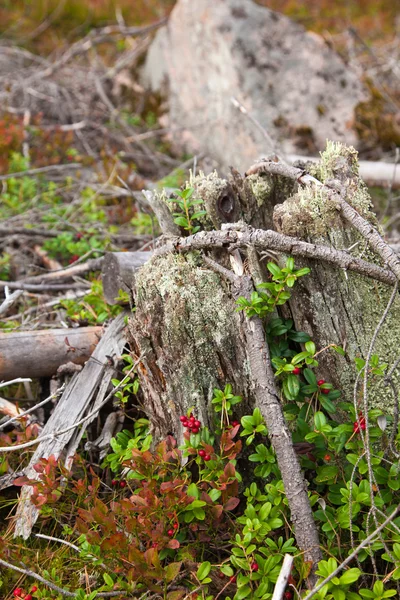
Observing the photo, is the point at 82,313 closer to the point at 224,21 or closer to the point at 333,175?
the point at 333,175

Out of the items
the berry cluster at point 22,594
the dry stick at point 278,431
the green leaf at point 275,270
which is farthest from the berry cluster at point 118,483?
the green leaf at point 275,270

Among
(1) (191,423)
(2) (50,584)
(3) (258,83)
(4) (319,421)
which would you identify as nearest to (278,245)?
(4) (319,421)

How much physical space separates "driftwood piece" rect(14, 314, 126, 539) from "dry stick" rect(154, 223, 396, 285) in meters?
0.86

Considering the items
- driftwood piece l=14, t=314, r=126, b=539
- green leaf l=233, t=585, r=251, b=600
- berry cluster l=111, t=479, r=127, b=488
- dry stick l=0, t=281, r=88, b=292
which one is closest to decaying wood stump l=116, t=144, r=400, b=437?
berry cluster l=111, t=479, r=127, b=488

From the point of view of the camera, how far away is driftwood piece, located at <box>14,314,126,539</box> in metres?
3.25

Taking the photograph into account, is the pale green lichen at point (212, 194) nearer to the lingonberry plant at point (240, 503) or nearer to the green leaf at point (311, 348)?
the lingonberry plant at point (240, 503)

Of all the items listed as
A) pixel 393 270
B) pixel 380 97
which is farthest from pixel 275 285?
pixel 380 97

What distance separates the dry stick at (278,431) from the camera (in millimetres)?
2445

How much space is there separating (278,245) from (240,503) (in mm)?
1321

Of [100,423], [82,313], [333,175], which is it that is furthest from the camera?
[82,313]

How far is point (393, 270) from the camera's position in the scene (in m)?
2.71

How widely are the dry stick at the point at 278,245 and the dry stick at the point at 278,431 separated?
17cm

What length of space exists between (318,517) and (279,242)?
130 cm

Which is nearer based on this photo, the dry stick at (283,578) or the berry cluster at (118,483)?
the dry stick at (283,578)
